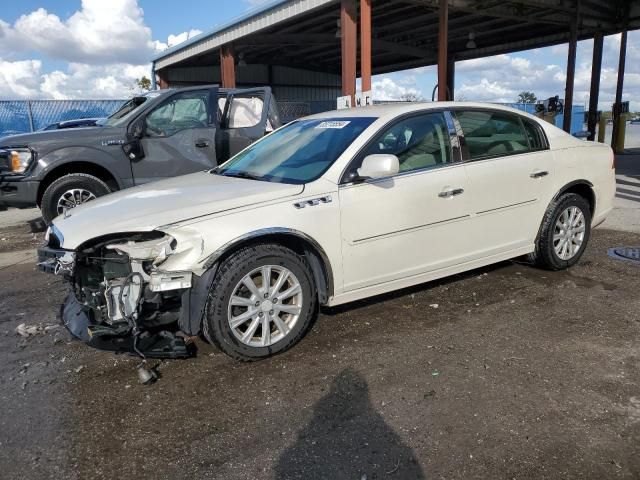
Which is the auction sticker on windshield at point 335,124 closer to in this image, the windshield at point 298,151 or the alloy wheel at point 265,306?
the windshield at point 298,151

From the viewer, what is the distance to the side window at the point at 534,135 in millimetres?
4707

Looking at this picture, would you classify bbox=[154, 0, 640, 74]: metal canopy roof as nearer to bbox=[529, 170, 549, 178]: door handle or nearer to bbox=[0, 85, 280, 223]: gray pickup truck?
bbox=[0, 85, 280, 223]: gray pickup truck

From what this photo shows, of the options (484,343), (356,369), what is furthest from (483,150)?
(356,369)

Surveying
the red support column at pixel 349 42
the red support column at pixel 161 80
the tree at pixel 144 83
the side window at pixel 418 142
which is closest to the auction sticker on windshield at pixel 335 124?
the side window at pixel 418 142

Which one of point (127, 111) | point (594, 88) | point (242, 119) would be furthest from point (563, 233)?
point (594, 88)

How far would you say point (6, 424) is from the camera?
9.27ft

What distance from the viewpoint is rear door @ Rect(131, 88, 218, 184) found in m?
7.18

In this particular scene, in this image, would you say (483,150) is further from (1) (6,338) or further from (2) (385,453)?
(1) (6,338)

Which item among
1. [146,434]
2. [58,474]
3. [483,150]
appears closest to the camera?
[58,474]

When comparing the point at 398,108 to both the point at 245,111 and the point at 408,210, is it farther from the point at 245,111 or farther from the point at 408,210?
the point at 245,111

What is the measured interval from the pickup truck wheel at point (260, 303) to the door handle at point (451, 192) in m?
1.21

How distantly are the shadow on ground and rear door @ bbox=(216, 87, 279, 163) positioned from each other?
5.39 m

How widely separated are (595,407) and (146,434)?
7.63 ft

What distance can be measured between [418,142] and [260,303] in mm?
1768
